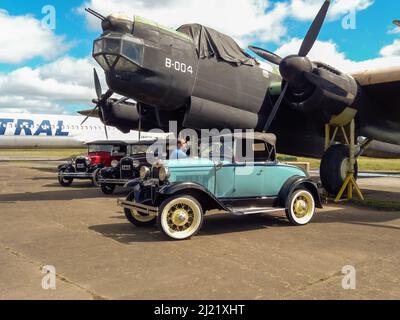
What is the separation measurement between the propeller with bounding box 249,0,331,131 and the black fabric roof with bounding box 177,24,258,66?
26.9 inches

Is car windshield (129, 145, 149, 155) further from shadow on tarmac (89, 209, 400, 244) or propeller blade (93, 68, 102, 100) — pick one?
shadow on tarmac (89, 209, 400, 244)

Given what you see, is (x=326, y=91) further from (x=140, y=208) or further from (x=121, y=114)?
(x=121, y=114)

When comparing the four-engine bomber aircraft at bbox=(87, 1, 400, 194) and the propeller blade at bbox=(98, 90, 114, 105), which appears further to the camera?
the propeller blade at bbox=(98, 90, 114, 105)

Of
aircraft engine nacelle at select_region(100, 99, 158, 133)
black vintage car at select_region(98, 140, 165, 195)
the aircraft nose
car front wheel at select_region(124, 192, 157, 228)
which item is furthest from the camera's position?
aircraft engine nacelle at select_region(100, 99, 158, 133)

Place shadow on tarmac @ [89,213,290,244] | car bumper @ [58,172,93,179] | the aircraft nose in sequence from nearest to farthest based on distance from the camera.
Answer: shadow on tarmac @ [89,213,290,244], the aircraft nose, car bumper @ [58,172,93,179]

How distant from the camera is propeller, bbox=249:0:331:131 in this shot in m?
10.6

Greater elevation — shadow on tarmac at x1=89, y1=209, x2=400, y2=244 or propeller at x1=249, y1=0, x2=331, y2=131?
propeller at x1=249, y1=0, x2=331, y2=131

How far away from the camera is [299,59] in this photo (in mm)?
10570

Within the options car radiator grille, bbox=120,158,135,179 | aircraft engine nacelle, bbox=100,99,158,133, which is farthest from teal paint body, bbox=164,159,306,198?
aircraft engine nacelle, bbox=100,99,158,133

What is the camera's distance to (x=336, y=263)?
5484 millimetres

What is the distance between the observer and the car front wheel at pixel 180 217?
674cm

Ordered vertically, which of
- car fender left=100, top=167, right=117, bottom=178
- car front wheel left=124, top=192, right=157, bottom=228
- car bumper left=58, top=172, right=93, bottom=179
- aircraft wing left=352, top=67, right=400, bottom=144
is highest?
aircraft wing left=352, top=67, right=400, bottom=144
